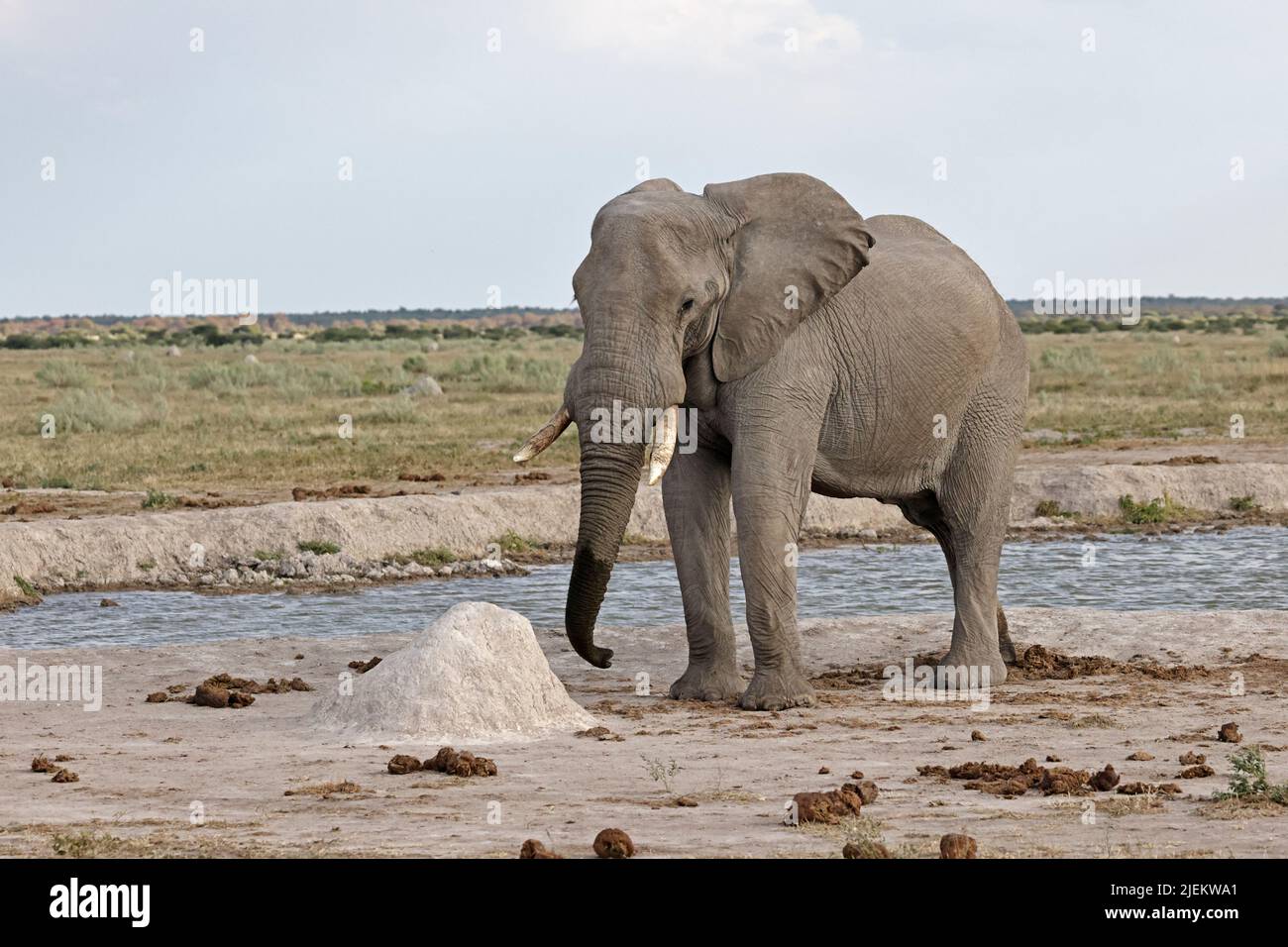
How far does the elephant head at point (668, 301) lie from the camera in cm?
955

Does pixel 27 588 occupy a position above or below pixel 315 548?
below

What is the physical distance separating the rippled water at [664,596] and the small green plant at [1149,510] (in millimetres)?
2030

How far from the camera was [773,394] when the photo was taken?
10.3m

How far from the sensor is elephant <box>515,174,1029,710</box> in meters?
9.62

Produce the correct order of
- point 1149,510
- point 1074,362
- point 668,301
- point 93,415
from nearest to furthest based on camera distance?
point 668,301, point 1149,510, point 93,415, point 1074,362

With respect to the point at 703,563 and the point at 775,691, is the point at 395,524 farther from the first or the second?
the point at 775,691

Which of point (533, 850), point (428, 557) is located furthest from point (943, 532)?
point (428, 557)

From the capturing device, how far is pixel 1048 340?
216 feet

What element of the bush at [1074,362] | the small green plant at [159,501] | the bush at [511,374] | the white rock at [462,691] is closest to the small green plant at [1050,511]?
the small green plant at [159,501]

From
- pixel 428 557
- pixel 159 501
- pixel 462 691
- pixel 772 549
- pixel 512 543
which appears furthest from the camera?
pixel 159 501

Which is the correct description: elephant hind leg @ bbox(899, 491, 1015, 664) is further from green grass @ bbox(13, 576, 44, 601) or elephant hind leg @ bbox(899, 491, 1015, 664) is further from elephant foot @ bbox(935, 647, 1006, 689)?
green grass @ bbox(13, 576, 44, 601)

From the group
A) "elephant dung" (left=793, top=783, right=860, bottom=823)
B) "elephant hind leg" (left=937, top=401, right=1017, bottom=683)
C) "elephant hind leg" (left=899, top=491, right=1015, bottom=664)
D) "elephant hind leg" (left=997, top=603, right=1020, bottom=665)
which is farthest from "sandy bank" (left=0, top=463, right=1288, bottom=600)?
"elephant dung" (left=793, top=783, right=860, bottom=823)

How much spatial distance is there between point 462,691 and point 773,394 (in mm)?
2440
